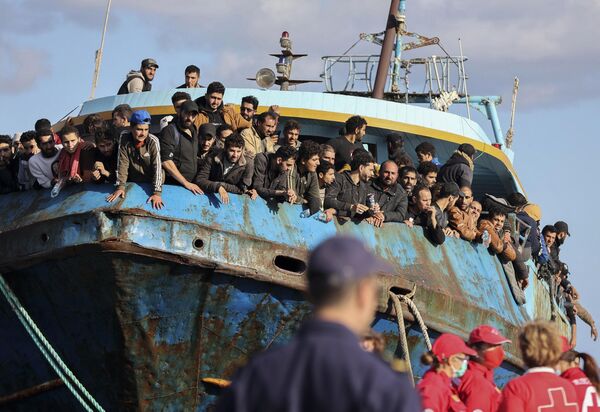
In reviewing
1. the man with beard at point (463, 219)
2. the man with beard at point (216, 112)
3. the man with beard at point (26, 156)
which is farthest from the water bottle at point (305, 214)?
the man with beard at point (26, 156)

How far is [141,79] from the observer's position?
15.6 meters

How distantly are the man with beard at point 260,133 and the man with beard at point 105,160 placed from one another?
4.90ft

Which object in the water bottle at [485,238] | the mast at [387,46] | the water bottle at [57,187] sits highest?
the mast at [387,46]

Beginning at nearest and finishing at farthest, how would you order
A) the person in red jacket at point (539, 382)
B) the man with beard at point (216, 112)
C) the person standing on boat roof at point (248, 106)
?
the person in red jacket at point (539, 382)
the man with beard at point (216, 112)
the person standing on boat roof at point (248, 106)

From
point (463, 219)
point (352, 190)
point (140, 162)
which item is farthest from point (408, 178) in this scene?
point (140, 162)

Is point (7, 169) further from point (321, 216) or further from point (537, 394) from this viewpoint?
point (537, 394)

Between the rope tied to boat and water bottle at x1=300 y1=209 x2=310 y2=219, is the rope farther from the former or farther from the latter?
the rope tied to boat

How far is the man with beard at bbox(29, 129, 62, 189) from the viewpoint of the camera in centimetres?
1105

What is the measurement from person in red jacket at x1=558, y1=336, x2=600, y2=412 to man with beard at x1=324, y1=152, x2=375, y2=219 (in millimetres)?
3137

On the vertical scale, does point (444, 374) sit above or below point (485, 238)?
below

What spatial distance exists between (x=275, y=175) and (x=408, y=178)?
1824mm

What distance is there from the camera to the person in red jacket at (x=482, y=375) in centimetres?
758

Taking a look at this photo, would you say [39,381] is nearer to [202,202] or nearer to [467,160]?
[202,202]

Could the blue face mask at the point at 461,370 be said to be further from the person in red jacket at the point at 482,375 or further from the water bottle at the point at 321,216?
the water bottle at the point at 321,216
